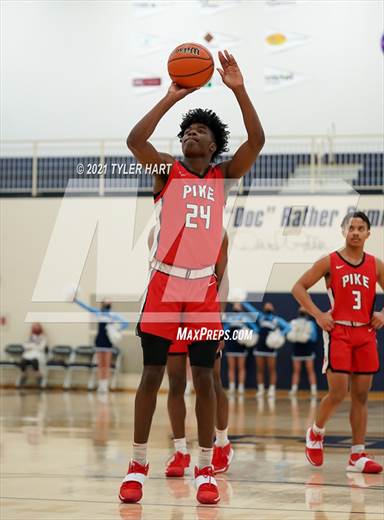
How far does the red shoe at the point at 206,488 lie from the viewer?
5992 millimetres

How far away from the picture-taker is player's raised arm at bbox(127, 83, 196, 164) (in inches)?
223

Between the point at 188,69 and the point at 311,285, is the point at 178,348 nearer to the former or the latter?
the point at 311,285

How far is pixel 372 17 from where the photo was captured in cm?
1842

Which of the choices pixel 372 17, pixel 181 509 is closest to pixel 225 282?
pixel 181 509

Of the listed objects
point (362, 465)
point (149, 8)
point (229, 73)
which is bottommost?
point (362, 465)

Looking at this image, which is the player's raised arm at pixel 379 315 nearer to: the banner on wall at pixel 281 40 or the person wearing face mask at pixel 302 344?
the person wearing face mask at pixel 302 344

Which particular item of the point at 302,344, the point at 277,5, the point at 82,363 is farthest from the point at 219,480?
the point at 277,5

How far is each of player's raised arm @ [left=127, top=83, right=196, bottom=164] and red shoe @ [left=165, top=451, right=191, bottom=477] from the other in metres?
2.59

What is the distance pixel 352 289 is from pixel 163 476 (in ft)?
7.10

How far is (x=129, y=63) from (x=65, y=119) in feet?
6.11

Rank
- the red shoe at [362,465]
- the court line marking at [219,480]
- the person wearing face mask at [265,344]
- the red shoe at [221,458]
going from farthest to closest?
the person wearing face mask at [265,344], the red shoe at [362,465], the red shoe at [221,458], the court line marking at [219,480]

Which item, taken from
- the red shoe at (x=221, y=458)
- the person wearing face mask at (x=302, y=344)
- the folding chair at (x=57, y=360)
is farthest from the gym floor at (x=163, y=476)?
the folding chair at (x=57, y=360)

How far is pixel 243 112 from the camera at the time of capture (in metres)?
5.89

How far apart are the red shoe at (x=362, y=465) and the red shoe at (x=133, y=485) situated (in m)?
2.50
